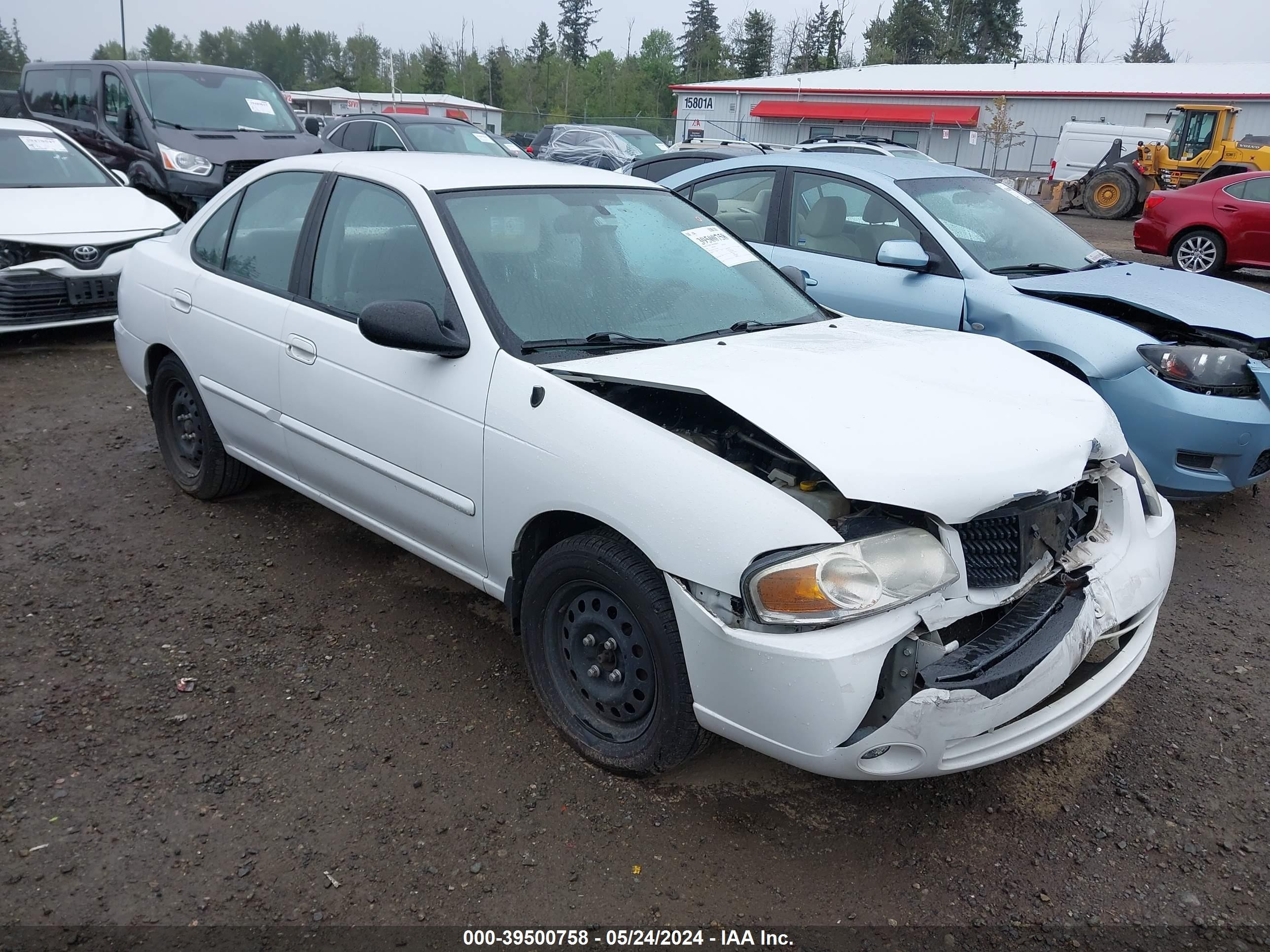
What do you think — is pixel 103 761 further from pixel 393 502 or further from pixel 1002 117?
pixel 1002 117

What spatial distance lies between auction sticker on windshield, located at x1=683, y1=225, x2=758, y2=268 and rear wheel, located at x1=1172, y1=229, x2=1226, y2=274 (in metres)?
11.9

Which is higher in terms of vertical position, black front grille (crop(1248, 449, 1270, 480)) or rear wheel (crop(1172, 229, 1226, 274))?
rear wheel (crop(1172, 229, 1226, 274))

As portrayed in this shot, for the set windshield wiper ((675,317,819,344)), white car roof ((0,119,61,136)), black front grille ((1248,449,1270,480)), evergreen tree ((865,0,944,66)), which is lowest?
black front grille ((1248,449,1270,480))

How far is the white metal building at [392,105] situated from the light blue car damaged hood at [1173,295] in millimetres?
42523

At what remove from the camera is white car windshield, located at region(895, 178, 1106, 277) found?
5.30m

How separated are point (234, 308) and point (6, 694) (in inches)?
66.4

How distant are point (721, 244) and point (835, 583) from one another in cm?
198

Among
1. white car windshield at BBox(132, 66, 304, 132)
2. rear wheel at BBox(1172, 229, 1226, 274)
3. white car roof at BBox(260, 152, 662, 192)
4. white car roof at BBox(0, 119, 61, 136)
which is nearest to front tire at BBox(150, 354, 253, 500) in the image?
white car roof at BBox(260, 152, 662, 192)

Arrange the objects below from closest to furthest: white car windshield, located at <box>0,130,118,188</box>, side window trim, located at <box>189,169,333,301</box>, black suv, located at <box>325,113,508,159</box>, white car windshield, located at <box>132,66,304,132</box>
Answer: side window trim, located at <box>189,169,333,301</box>
white car windshield, located at <box>0,130,118,188</box>
white car windshield, located at <box>132,66,304,132</box>
black suv, located at <box>325,113,508,159</box>

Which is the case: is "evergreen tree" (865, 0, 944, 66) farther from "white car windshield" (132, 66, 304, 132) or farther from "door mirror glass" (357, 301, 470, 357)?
"door mirror glass" (357, 301, 470, 357)

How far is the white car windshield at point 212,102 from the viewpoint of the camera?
33.1ft

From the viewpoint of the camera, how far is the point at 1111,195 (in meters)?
23.6

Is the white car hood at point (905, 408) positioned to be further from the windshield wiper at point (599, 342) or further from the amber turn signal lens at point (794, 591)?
the amber turn signal lens at point (794, 591)

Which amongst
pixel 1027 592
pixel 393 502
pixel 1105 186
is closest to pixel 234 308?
pixel 393 502
